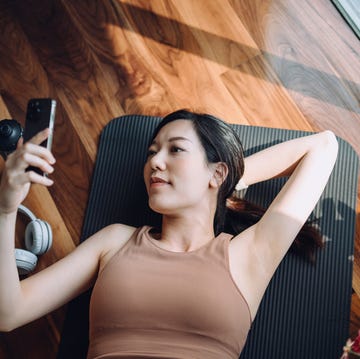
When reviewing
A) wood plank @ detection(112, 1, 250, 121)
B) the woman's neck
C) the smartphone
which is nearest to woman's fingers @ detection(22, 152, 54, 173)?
the smartphone

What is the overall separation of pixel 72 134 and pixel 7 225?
2.38ft

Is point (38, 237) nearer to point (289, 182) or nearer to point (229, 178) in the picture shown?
point (229, 178)

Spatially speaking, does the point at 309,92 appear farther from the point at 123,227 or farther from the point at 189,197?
the point at 123,227

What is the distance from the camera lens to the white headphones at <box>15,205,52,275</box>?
1.57 m

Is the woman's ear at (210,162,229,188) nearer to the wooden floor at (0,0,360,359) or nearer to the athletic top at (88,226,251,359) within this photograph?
the athletic top at (88,226,251,359)

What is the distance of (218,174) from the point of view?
4.61ft

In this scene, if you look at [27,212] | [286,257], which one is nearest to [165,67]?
[27,212]

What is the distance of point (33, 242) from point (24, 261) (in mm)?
78

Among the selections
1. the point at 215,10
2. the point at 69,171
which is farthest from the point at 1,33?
the point at 215,10

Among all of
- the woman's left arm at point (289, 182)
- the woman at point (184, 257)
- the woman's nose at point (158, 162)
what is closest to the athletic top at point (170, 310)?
the woman at point (184, 257)

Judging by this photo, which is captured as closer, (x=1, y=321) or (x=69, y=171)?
(x=1, y=321)

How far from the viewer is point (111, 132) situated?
1.76 meters

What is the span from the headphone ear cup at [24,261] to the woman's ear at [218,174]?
0.63 metres

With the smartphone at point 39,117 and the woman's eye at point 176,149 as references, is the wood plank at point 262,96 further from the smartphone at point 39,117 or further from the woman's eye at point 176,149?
the smartphone at point 39,117
